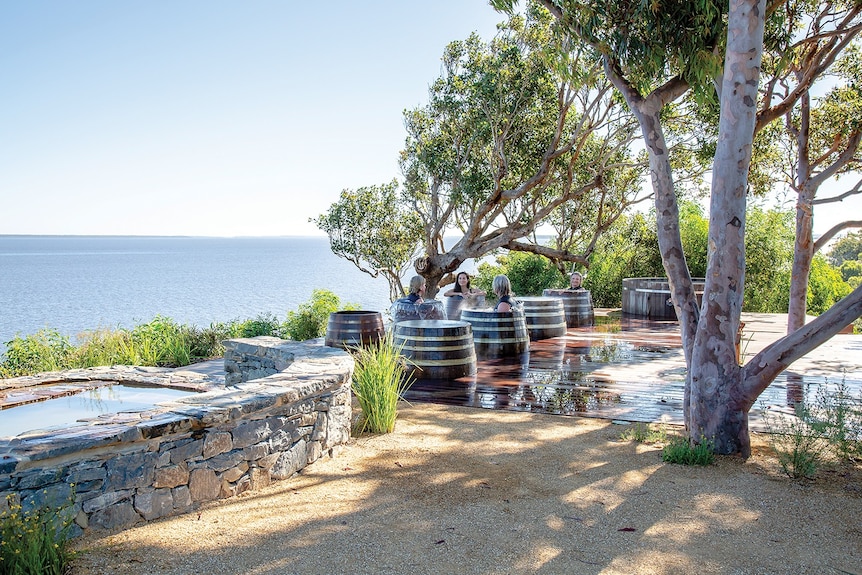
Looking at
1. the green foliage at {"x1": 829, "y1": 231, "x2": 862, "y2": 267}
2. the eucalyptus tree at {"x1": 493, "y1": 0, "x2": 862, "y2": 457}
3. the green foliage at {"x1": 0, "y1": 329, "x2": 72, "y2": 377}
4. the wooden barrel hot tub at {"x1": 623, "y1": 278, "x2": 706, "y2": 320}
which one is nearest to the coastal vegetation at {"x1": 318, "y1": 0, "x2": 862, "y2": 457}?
the eucalyptus tree at {"x1": 493, "y1": 0, "x2": 862, "y2": 457}

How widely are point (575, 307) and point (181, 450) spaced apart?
9591 mm

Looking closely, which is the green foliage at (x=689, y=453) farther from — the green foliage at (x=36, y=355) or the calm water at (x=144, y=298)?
the calm water at (x=144, y=298)

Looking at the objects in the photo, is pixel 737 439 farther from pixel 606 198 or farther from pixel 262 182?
pixel 262 182

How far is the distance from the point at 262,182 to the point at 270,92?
204 feet

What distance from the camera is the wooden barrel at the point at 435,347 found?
7.19 meters

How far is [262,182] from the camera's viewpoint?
9381cm

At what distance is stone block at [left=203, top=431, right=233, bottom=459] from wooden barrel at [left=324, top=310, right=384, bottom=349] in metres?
3.47

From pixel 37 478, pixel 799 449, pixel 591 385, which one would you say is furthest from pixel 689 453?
pixel 37 478

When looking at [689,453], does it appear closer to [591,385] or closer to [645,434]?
[645,434]

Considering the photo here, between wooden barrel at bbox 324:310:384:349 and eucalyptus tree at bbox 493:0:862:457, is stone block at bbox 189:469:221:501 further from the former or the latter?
wooden barrel at bbox 324:310:384:349

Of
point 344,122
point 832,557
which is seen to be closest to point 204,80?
point 344,122

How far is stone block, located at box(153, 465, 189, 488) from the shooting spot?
146 inches

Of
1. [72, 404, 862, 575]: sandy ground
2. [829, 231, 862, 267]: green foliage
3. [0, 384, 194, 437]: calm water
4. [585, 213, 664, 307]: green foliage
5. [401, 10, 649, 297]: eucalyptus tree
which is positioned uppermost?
[829, 231, 862, 267]: green foliage

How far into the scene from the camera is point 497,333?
8.65 metres
